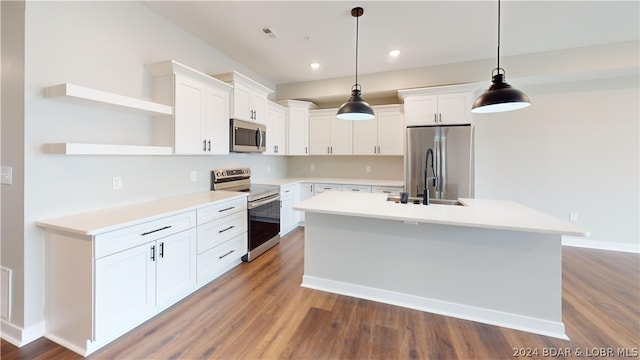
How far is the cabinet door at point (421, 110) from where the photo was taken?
401 cm

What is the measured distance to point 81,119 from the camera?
2113 millimetres

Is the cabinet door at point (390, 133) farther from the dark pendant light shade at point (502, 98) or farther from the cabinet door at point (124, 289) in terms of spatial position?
the cabinet door at point (124, 289)

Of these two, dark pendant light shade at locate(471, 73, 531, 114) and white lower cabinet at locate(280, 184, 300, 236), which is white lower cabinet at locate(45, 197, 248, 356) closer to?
white lower cabinet at locate(280, 184, 300, 236)

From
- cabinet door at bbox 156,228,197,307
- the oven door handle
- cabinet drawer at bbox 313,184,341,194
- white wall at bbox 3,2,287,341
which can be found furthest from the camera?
cabinet drawer at bbox 313,184,341,194

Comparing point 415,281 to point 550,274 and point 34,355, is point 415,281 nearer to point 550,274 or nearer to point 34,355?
point 550,274

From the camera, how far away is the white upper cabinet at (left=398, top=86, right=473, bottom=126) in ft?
12.7

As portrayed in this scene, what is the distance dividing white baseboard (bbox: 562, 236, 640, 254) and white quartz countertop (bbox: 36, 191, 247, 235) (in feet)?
16.9

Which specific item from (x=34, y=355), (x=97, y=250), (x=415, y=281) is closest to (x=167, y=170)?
(x=97, y=250)

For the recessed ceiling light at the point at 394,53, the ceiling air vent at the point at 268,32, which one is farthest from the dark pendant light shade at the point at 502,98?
the ceiling air vent at the point at 268,32

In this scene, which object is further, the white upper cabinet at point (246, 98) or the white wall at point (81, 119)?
the white upper cabinet at point (246, 98)

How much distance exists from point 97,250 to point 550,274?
128 inches

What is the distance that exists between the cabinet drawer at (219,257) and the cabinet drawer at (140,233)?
420 mm

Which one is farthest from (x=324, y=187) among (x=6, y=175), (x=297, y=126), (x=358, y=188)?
(x=6, y=175)

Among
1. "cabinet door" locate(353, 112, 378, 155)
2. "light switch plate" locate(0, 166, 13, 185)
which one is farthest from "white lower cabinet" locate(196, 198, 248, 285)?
"cabinet door" locate(353, 112, 378, 155)
